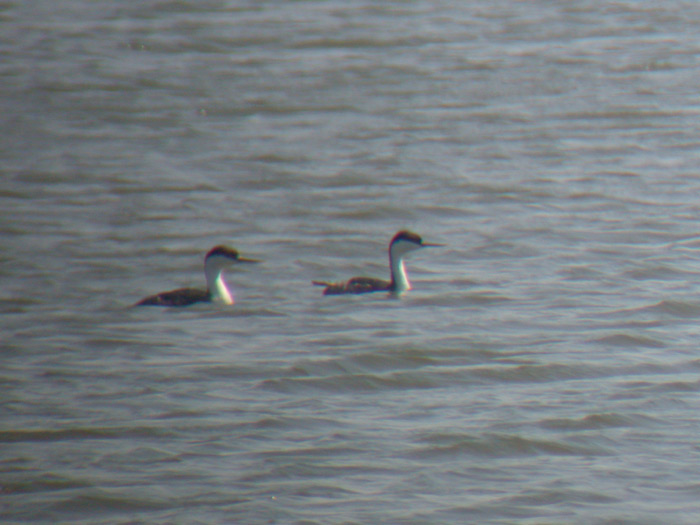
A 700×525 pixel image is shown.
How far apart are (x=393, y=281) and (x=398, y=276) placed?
6 centimetres

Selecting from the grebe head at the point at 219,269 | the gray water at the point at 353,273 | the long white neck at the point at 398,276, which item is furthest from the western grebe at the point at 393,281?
the grebe head at the point at 219,269

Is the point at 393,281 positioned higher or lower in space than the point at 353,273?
higher

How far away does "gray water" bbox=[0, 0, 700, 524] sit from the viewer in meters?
7.48

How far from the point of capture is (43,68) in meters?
22.9

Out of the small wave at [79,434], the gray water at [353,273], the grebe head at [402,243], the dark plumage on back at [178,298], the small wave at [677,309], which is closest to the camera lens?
the gray water at [353,273]

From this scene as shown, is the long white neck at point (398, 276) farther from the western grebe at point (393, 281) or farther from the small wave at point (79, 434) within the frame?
the small wave at point (79, 434)

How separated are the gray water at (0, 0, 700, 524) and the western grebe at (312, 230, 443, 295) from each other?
14cm

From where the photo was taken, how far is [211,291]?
1139 centimetres

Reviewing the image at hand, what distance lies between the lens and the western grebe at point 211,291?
11203mm

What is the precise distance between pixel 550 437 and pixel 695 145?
9.96 metres

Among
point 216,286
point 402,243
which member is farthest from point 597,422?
point 216,286

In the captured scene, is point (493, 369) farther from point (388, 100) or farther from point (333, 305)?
point (388, 100)

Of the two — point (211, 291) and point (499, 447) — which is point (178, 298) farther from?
point (499, 447)

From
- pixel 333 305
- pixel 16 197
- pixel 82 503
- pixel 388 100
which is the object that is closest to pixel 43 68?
pixel 388 100
